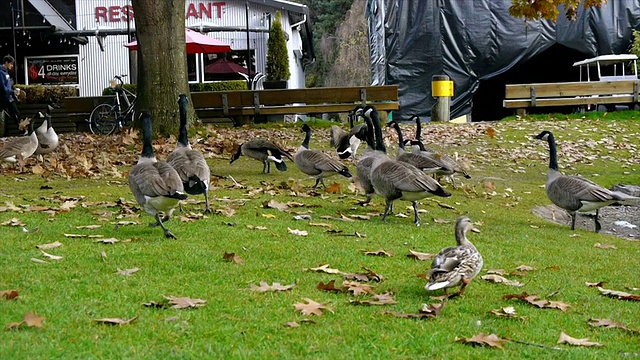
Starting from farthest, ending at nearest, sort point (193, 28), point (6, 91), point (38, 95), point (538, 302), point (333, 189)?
point (193, 28)
point (38, 95)
point (6, 91)
point (333, 189)
point (538, 302)

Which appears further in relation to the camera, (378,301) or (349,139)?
(349,139)

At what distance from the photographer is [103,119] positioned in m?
25.3

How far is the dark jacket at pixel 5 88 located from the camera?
71.9 ft

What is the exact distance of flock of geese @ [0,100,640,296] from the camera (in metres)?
7.08

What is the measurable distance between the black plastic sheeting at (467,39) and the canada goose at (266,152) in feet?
61.7

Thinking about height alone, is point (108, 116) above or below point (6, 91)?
below

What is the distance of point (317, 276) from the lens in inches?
296

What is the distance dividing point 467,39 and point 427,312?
92.6 feet

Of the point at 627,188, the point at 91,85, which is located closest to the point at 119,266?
the point at 627,188

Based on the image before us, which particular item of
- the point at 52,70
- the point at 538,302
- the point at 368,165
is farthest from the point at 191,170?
the point at 52,70

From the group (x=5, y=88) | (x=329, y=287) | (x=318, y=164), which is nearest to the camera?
(x=329, y=287)

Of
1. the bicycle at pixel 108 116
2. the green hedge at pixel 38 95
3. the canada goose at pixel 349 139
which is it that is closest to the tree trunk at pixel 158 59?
the canada goose at pixel 349 139

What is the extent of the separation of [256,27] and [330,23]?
2759 cm

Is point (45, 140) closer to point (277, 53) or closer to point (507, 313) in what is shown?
point (507, 313)
